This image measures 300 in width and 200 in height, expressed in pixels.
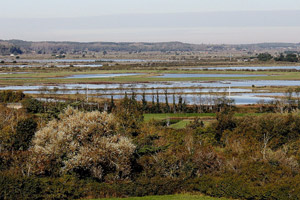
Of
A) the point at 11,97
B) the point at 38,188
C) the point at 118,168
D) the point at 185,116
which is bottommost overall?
the point at 185,116

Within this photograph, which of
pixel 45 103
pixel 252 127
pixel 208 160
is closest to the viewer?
pixel 208 160

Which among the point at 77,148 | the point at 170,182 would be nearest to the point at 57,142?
the point at 77,148

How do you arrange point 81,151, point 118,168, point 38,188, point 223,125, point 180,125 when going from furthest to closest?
point 180,125 < point 223,125 < point 118,168 < point 81,151 < point 38,188

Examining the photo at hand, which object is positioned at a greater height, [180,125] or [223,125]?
[223,125]

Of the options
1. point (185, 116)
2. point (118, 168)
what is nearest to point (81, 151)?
point (118, 168)

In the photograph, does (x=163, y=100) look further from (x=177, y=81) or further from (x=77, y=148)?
(x=77, y=148)

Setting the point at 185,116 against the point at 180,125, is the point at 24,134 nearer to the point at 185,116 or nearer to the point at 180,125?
the point at 180,125

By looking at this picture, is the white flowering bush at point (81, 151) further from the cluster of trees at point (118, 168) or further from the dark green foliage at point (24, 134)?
the dark green foliage at point (24, 134)

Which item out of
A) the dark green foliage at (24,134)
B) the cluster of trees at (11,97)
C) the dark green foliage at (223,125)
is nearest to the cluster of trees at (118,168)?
the dark green foliage at (24,134)

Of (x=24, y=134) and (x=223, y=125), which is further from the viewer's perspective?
(x=223, y=125)
